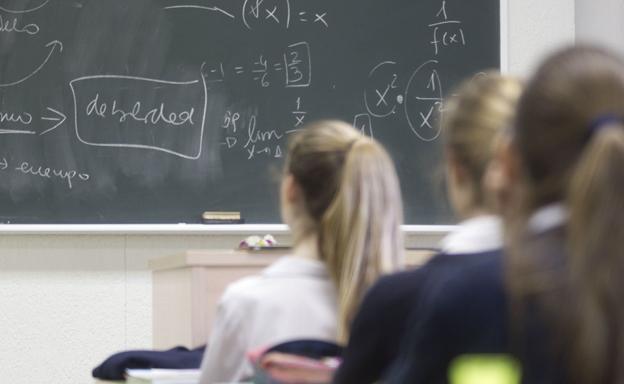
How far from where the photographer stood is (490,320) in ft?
3.59

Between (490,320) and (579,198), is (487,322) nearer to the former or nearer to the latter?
(490,320)

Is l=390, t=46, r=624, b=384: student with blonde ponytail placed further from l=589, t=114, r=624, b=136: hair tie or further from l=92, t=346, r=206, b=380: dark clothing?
l=92, t=346, r=206, b=380: dark clothing

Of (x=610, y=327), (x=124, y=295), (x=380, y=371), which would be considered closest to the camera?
(x=610, y=327)

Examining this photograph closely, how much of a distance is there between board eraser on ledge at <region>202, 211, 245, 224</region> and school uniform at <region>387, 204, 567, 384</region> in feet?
9.66

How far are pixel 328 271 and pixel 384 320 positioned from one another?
491 mm

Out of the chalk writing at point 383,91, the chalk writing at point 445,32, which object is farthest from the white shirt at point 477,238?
the chalk writing at point 445,32

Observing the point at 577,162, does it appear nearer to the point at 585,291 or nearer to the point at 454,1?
the point at 585,291

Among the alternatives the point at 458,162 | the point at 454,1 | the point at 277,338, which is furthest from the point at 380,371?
the point at 454,1

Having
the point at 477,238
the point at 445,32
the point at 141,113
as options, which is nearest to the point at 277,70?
the point at 141,113

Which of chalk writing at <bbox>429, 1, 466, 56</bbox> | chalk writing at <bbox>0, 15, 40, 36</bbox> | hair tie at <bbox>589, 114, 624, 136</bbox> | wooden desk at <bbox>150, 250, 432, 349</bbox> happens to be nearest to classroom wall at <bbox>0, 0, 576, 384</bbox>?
chalk writing at <bbox>429, 1, 466, 56</bbox>

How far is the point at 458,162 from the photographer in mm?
1480

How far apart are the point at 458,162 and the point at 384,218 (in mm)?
434

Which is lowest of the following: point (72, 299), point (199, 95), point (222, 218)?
point (72, 299)

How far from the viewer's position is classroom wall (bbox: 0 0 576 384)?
13.4ft
